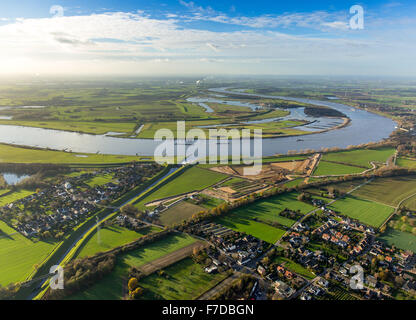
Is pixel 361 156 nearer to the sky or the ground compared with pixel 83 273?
nearer to the sky

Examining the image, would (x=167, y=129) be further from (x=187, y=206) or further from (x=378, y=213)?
(x=378, y=213)

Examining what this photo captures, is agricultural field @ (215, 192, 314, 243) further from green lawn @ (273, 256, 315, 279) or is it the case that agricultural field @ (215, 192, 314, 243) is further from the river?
the river

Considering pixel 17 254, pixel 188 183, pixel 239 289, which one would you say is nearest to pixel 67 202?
pixel 17 254

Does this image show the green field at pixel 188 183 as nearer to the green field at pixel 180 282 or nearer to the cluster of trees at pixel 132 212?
the cluster of trees at pixel 132 212

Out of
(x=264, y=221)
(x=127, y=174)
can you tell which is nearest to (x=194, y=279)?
(x=264, y=221)

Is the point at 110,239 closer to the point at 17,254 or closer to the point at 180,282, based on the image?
the point at 17,254

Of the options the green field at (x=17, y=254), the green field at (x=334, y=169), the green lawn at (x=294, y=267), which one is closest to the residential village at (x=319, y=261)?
the green lawn at (x=294, y=267)
